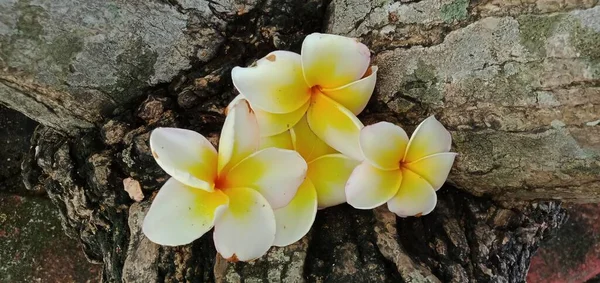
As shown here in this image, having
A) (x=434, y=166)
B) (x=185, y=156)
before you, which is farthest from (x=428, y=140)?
(x=185, y=156)

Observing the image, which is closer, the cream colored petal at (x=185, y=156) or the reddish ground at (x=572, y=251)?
the cream colored petal at (x=185, y=156)

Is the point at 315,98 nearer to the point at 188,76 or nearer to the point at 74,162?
the point at 188,76

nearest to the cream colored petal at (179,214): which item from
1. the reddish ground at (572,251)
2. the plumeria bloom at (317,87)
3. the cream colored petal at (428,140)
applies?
the plumeria bloom at (317,87)

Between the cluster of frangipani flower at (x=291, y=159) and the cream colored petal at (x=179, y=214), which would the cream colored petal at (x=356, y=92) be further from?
the cream colored petal at (x=179, y=214)

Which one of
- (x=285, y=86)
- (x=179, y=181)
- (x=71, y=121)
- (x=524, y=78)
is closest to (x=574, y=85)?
(x=524, y=78)

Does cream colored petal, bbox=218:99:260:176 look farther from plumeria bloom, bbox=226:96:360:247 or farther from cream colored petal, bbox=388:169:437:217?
cream colored petal, bbox=388:169:437:217

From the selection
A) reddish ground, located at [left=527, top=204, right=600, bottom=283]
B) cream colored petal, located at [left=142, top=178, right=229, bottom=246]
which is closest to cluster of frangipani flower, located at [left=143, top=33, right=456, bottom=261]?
cream colored petal, located at [left=142, top=178, right=229, bottom=246]

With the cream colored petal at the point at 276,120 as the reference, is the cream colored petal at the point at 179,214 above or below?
below
